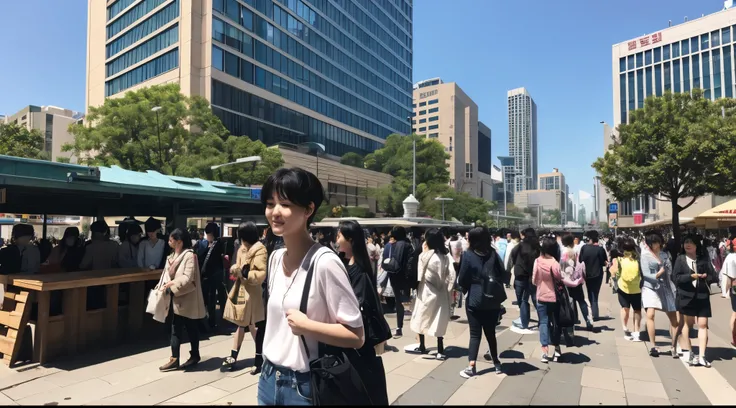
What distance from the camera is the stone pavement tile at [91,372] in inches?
195

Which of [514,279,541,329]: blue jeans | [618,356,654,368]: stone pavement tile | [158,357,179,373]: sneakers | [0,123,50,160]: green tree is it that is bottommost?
[618,356,654,368]: stone pavement tile

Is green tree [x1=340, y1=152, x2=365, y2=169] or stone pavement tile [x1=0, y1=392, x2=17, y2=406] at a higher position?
green tree [x1=340, y1=152, x2=365, y2=169]

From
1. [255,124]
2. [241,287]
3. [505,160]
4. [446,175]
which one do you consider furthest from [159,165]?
[505,160]

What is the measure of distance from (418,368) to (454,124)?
110521 millimetres

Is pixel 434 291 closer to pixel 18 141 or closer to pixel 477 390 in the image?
pixel 477 390

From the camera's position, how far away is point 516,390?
473 centimetres

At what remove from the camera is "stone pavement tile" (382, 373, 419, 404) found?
4605mm

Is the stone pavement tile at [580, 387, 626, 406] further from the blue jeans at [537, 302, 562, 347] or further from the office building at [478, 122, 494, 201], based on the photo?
the office building at [478, 122, 494, 201]

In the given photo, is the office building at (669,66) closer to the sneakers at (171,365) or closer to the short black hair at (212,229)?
Answer: the short black hair at (212,229)

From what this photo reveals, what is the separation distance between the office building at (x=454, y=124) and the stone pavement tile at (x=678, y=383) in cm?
10112

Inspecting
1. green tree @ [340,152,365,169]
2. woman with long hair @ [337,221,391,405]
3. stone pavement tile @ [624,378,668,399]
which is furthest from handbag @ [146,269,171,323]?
green tree @ [340,152,365,169]

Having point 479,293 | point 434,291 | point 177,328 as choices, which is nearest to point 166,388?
point 177,328

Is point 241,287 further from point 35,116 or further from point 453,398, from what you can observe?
point 35,116

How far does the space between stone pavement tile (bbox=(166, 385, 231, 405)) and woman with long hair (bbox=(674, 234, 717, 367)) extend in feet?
19.3
